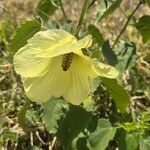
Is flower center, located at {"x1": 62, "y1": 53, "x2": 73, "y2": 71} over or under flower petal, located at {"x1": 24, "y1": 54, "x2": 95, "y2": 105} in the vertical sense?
over

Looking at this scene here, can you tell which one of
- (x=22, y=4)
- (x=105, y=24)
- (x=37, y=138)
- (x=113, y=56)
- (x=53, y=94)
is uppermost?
(x=22, y=4)

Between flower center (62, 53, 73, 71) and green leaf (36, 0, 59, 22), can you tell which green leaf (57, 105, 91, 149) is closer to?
flower center (62, 53, 73, 71)

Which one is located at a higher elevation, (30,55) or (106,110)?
(30,55)

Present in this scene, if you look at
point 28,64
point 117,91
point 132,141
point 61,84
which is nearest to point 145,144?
point 132,141

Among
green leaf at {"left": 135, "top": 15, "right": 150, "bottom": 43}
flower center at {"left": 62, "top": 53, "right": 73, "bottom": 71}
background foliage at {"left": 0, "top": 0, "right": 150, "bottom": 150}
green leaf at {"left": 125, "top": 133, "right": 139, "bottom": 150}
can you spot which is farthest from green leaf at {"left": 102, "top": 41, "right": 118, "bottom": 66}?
flower center at {"left": 62, "top": 53, "right": 73, "bottom": 71}

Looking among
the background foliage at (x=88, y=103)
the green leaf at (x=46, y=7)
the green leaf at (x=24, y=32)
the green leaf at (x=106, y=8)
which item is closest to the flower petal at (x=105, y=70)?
the background foliage at (x=88, y=103)

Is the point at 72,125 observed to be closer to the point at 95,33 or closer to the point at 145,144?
the point at 145,144

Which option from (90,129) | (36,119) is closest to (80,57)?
(90,129)

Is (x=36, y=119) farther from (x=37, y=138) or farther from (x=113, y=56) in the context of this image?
(x=113, y=56)
